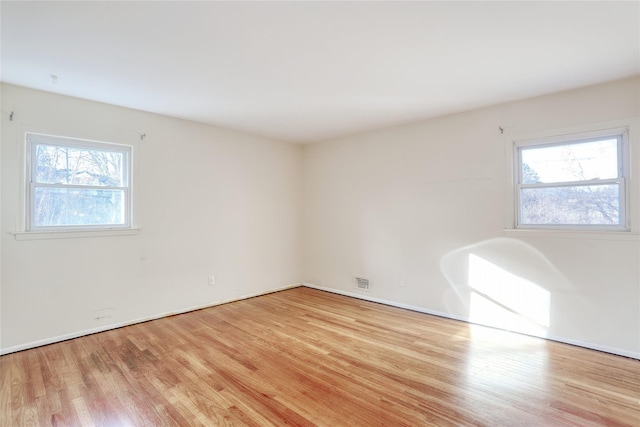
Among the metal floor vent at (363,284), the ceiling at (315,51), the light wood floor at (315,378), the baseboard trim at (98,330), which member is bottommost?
the light wood floor at (315,378)

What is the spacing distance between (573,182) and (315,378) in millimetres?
3020

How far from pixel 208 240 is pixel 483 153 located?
361cm

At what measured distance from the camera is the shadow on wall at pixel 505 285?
311cm

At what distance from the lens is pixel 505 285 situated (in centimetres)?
335

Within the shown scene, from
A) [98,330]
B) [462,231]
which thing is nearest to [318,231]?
[462,231]

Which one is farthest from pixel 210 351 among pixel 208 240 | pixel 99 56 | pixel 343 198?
pixel 343 198

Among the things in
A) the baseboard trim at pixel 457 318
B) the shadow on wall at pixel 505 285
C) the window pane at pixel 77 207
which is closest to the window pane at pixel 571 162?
the shadow on wall at pixel 505 285

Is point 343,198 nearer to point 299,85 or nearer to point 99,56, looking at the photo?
point 299,85

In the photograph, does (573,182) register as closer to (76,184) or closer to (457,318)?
(457,318)

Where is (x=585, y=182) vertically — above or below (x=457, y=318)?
above

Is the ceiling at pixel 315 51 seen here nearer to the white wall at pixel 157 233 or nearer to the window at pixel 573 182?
the white wall at pixel 157 233

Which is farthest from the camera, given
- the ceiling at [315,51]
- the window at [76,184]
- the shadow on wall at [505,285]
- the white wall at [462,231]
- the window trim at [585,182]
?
the shadow on wall at [505,285]

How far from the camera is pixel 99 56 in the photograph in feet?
7.61

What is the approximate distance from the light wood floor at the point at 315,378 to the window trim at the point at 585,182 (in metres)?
1.10
